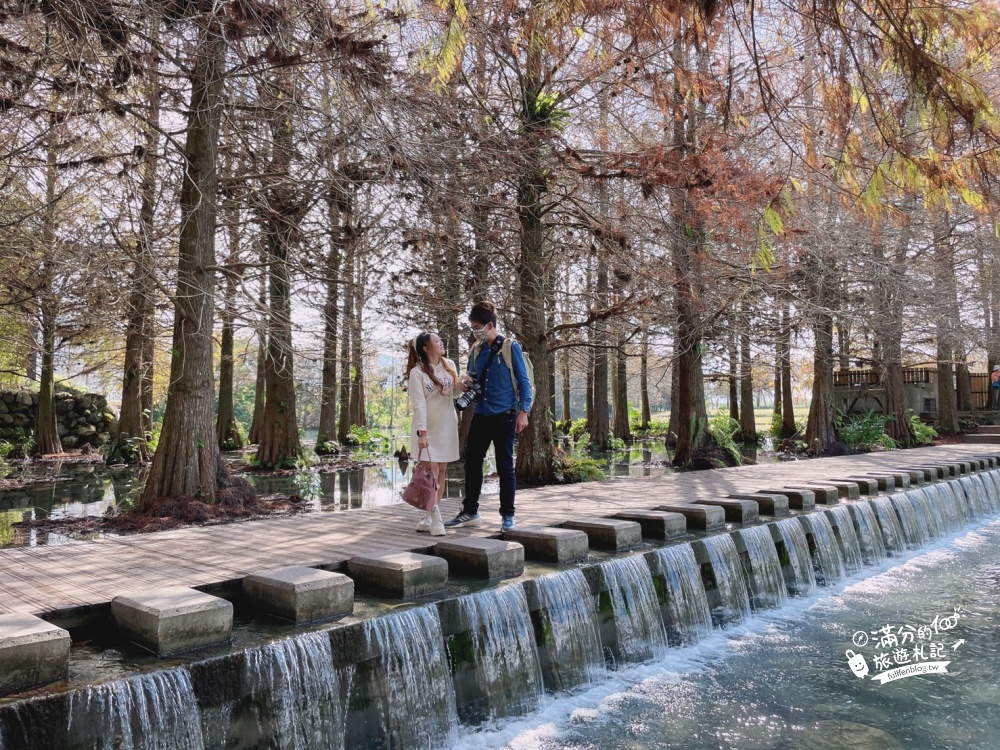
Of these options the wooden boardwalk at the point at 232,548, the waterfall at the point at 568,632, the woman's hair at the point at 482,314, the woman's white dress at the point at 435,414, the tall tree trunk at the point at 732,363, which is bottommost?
the waterfall at the point at 568,632

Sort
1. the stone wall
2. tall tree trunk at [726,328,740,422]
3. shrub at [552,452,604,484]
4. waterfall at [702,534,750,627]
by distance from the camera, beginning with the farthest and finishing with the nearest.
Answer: the stone wall
tall tree trunk at [726,328,740,422]
shrub at [552,452,604,484]
waterfall at [702,534,750,627]

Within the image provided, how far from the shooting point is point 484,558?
5.82 metres

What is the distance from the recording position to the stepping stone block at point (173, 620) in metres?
4.09

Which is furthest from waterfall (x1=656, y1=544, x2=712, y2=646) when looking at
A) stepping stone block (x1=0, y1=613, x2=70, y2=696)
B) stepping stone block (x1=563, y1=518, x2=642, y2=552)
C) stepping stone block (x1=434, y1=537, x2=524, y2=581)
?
stepping stone block (x1=0, y1=613, x2=70, y2=696)

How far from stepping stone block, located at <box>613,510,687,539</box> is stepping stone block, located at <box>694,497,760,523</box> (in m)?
0.98

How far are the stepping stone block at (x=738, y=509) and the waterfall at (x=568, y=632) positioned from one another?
299cm

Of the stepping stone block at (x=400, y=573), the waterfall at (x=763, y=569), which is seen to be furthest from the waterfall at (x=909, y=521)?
the stepping stone block at (x=400, y=573)

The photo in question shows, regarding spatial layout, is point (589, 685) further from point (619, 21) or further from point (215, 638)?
point (619, 21)

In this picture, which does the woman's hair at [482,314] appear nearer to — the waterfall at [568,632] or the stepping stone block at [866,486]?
the waterfall at [568,632]

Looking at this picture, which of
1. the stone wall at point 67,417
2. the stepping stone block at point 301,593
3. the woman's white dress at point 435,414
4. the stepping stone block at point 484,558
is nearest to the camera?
the stepping stone block at point 301,593

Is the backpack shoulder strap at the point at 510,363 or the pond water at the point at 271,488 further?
the pond water at the point at 271,488

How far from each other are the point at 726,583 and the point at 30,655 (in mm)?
6108

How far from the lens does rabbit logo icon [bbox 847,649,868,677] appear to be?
246 inches

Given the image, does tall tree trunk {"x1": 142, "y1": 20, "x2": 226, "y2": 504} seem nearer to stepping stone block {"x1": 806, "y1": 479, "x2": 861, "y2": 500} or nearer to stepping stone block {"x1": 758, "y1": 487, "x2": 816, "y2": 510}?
stepping stone block {"x1": 758, "y1": 487, "x2": 816, "y2": 510}
